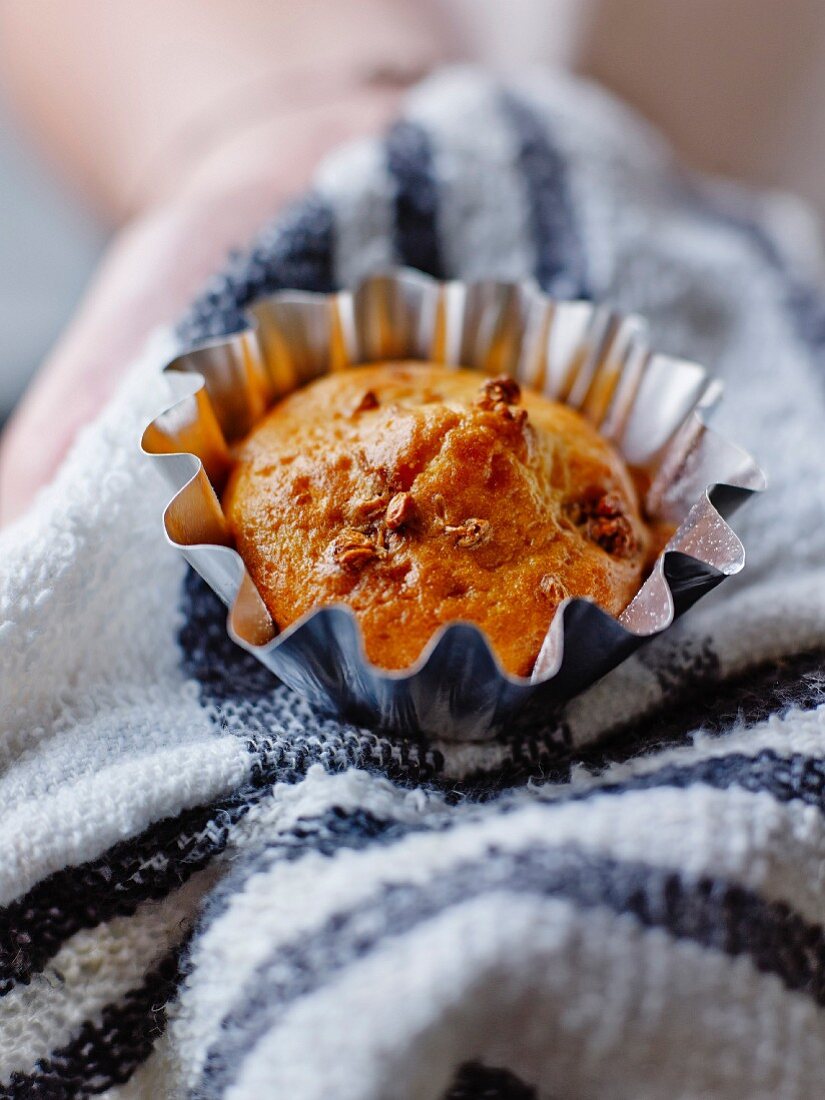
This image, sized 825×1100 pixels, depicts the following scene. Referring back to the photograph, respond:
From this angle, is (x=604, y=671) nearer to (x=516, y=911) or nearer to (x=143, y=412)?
(x=516, y=911)

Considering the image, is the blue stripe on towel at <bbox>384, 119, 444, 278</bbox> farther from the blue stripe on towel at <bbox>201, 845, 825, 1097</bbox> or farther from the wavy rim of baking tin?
the blue stripe on towel at <bbox>201, 845, 825, 1097</bbox>

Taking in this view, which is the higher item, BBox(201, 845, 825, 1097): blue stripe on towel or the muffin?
the muffin

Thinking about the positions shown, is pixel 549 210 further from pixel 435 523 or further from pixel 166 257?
pixel 435 523

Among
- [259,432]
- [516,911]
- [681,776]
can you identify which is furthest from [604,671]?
[259,432]

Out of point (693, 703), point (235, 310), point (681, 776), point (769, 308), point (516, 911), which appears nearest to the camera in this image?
point (516, 911)

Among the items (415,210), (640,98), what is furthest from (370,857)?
(640,98)

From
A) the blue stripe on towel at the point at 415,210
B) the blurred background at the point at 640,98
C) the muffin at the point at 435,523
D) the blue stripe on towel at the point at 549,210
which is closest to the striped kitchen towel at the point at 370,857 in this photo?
the muffin at the point at 435,523

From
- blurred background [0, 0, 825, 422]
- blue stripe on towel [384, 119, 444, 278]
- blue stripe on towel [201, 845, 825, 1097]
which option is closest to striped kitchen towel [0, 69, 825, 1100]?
blue stripe on towel [201, 845, 825, 1097]
